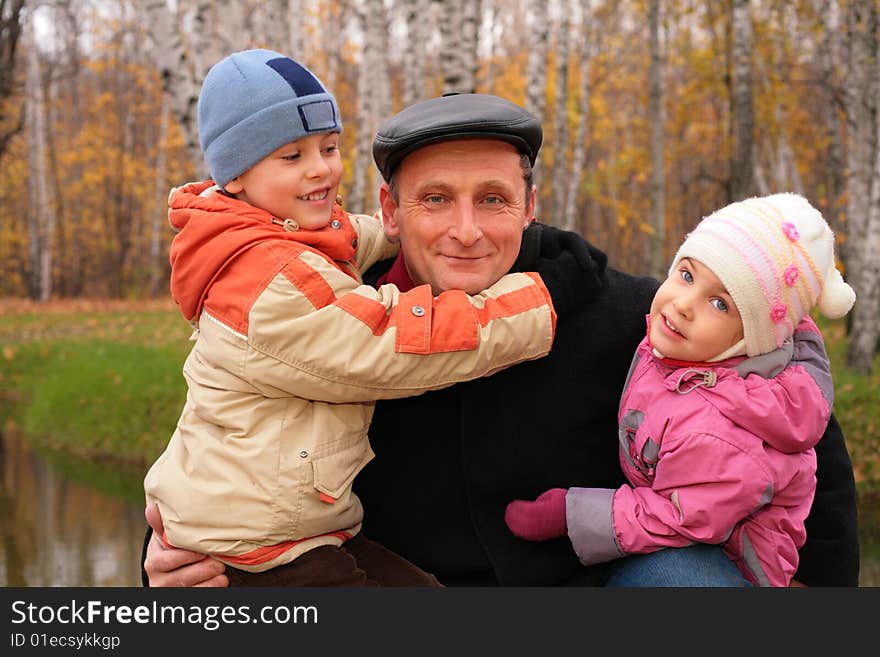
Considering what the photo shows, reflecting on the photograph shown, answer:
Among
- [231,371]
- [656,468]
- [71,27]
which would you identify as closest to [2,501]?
[231,371]

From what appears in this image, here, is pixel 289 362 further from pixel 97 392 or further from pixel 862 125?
pixel 862 125

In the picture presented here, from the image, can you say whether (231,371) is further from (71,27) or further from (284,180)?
(71,27)

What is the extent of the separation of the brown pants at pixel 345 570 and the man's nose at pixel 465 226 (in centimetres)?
84

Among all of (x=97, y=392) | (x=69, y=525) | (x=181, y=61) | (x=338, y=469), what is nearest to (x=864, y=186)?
(x=181, y=61)

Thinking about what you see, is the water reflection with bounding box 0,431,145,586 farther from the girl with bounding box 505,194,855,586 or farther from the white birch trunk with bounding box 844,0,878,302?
the white birch trunk with bounding box 844,0,878,302

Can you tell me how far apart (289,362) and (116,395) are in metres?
8.44

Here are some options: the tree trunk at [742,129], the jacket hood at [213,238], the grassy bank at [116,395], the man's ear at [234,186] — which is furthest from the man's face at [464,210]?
the tree trunk at [742,129]

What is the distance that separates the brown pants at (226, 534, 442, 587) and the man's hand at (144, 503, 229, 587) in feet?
0.12

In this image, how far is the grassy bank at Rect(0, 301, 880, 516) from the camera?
7324 millimetres

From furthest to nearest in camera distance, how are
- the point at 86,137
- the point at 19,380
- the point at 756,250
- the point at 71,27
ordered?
the point at 71,27 < the point at 86,137 < the point at 19,380 < the point at 756,250

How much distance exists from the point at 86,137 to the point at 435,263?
2791 centimetres

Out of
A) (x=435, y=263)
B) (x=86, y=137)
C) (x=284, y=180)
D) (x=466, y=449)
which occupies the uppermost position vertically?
(x=86, y=137)

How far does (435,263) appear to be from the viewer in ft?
7.66

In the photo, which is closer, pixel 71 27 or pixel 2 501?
pixel 2 501
